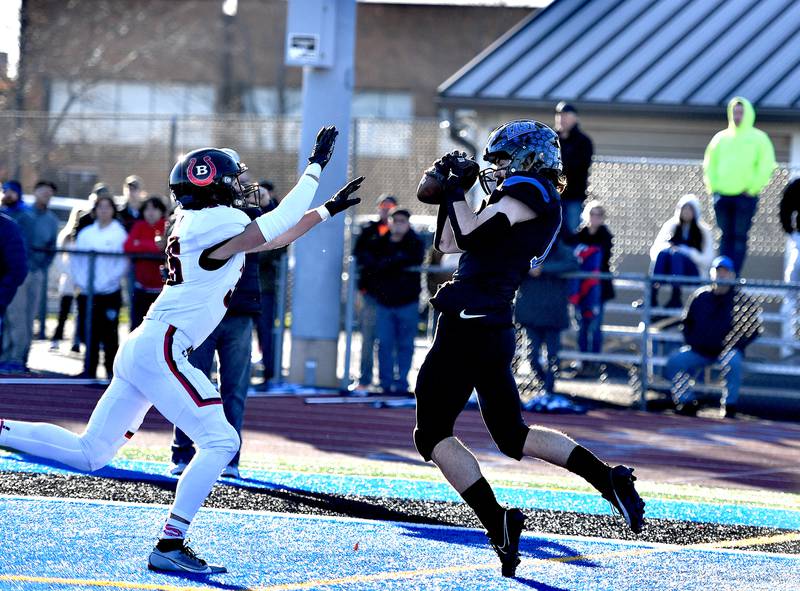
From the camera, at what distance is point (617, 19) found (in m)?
20.2

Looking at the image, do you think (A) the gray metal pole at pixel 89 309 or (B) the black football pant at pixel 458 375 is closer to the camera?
(B) the black football pant at pixel 458 375

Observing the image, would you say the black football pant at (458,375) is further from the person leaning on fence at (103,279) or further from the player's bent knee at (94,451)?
the person leaning on fence at (103,279)

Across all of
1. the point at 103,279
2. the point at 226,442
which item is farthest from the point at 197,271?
the point at 103,279

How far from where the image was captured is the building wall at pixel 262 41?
38.5 m

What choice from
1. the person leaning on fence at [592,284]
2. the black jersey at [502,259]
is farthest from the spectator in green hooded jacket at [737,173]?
the black jersey at [502,259]

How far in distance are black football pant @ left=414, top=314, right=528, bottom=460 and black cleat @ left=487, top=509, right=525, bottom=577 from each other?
0.48 metres

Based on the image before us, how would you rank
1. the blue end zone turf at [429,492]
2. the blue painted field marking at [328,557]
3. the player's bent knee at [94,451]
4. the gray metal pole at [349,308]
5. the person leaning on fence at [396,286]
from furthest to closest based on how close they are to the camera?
the gray metal pole at [349,308]
the person leaning on fence at [396,286]
the blue end zone turf at [429,492]
the player's bent knee at [94,451]
the blue painted field marking at [328,557]

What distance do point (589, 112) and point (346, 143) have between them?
559cm

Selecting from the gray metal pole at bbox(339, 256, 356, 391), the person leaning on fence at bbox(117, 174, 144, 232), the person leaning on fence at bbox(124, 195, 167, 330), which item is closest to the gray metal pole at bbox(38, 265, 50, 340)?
the person leaning on fence at bbox(117, 174, 144, 232)

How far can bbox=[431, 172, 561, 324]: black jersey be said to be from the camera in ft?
20.3

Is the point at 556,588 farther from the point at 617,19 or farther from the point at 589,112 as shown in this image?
the point at 617,19


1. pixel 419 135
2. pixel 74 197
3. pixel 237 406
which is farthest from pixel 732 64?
pixel 237 406

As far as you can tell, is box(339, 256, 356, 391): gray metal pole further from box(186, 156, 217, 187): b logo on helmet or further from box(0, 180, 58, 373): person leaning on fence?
box(186, 156, 217, 187): b logo on helmet

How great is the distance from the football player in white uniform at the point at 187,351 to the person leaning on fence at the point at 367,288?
768 cm
